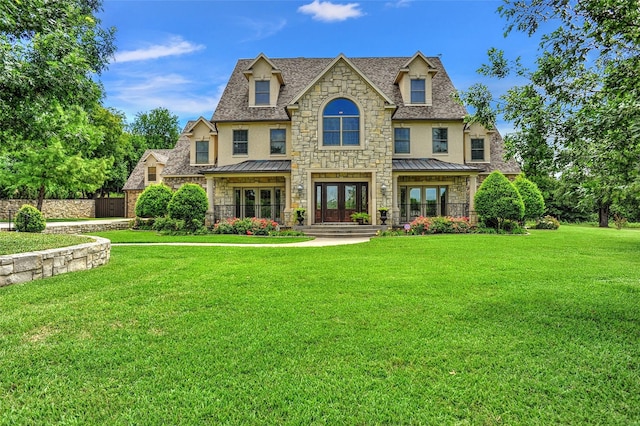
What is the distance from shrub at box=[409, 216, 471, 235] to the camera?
658 inches

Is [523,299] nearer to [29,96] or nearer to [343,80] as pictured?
[29,96]

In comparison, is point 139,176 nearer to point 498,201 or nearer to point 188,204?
point 188,204

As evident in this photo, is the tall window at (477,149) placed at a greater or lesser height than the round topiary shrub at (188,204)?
greater

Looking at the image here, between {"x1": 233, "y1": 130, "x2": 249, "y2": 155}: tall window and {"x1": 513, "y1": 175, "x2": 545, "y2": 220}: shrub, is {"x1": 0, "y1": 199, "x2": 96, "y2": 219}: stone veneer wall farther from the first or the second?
{"x1": 513, "y1": 175, "x2": 545, "y2": 220}: shrub

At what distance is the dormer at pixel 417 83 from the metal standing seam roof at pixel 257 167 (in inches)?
313

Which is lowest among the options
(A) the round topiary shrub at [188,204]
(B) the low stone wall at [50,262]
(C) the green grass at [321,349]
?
(C) the green grass at [321,349]

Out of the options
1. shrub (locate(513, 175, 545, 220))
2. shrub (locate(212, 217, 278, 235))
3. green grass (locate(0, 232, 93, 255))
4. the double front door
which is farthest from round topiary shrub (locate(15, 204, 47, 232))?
shrub (locate(513, 175, 545, 220))

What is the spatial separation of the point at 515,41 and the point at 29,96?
892 cm

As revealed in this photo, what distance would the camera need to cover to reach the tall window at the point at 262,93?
795 inches

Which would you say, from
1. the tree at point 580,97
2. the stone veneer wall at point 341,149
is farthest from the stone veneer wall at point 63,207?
the tree at point 580,97

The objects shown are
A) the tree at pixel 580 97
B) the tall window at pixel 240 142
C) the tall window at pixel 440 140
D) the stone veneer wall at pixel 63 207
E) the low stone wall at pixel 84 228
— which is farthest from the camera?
the stone veneer wall at pixel 63 207

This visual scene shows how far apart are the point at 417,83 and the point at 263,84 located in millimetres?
8904

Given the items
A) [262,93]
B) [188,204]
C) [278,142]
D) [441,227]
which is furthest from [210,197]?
[441,227]

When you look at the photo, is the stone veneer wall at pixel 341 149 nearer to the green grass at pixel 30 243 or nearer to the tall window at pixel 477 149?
the tall window at pixel 477 149
